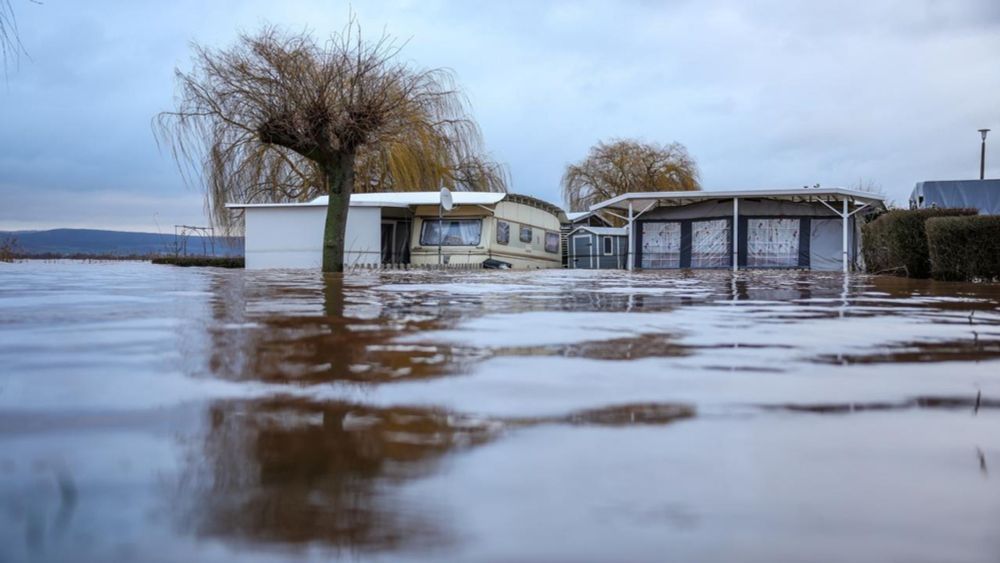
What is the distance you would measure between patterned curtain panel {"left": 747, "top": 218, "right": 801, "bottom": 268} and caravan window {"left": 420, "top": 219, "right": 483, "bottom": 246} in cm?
811

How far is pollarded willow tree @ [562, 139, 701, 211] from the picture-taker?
42875 millimetres

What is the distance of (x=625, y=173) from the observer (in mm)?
43219

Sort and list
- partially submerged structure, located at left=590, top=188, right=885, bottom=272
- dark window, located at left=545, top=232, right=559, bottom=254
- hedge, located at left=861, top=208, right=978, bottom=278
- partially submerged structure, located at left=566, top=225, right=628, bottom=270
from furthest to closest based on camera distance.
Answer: partially submerged structure, located at left=566, top=225, right=628, bottom=270 → dark window, located at left=545, top=232, right=559, bottom=254 → partially submerged structure, located at left=590, top=188, right=885, bottom=272 → hedge, located at left=861, top=208, right=978, bottom=278

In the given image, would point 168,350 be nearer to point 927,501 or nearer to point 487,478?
point 487,478

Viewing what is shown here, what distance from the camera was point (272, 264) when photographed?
71.2 feet

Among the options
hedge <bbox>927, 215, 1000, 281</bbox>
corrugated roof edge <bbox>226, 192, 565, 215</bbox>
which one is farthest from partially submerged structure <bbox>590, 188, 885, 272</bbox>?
hedge <bbox>927, 215, 1000, 281</bbox>

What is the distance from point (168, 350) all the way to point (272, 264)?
2029 centimetres

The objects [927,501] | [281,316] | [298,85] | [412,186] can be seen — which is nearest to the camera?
[927,501]

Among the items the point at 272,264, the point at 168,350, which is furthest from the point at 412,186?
the point at 168,350

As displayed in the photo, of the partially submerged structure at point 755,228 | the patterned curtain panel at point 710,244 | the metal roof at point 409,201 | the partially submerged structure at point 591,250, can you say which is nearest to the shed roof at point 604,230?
the partially submerged structure at point 591,250

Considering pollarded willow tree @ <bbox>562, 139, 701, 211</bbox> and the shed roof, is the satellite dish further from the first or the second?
pollarded willow tree @ <bbox>562, 139, 701, 211</bbox>

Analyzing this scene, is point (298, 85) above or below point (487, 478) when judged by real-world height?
above

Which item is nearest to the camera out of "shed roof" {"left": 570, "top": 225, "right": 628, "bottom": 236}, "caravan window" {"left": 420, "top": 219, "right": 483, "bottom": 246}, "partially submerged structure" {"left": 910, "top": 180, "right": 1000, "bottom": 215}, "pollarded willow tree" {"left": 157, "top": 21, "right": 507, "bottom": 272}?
"pollarded willow tree" {"left": 157, "top": 21, "right": 507, "bottom": 272}

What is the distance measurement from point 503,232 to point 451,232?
1506mm
